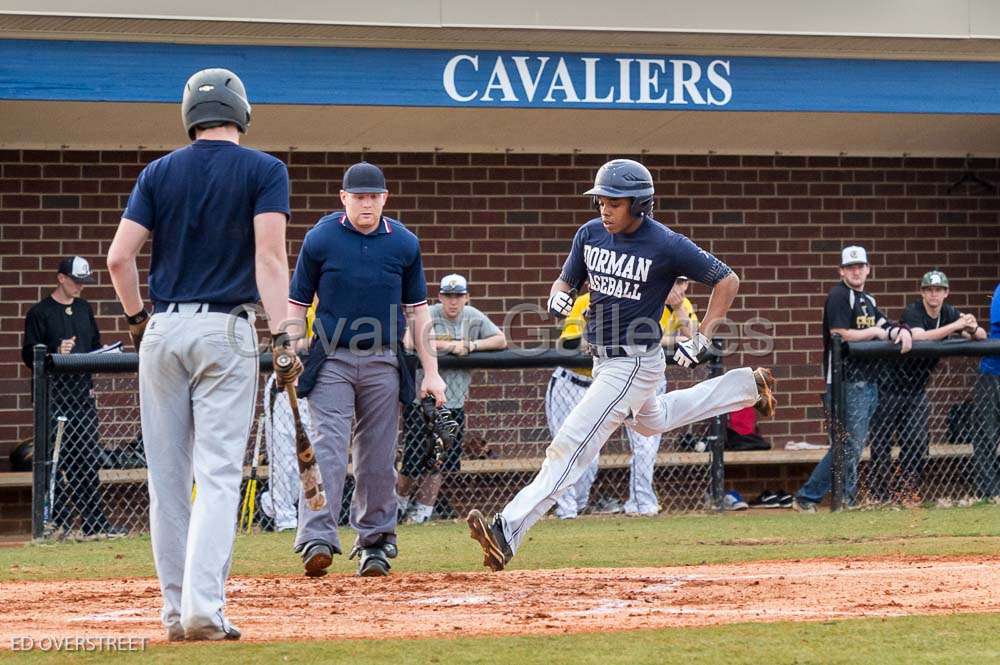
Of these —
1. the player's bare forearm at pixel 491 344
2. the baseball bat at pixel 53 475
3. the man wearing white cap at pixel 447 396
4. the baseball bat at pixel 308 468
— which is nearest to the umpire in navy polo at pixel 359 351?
the baseball bat at pixel 308 468

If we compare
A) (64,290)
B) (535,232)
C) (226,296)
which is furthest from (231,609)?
(535,232)

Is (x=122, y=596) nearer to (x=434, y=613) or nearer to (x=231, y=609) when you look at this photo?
(x=231, y=609)

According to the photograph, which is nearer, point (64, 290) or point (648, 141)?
point (64, 290)

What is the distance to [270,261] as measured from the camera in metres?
4.61

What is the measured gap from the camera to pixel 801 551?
25.2 ft

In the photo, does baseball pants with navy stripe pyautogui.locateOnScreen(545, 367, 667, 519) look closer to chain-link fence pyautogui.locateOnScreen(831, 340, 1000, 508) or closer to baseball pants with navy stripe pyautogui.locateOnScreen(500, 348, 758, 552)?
chain-link fence pyautogui.locateOnScreen(831, 340, 1000, 508)

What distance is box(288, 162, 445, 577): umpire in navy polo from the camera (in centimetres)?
661

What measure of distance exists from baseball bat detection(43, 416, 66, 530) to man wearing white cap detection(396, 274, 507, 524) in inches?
92.1

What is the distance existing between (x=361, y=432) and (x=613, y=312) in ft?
4.44

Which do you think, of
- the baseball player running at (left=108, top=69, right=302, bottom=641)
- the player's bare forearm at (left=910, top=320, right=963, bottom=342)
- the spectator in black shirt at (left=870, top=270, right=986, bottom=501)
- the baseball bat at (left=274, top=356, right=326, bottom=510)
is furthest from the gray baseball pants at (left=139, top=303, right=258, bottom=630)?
the player's bare forearm at (left=910, top=320, right=963, bottom=342)

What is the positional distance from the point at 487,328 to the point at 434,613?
219 inches

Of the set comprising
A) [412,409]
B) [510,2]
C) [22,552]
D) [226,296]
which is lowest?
[22,552]

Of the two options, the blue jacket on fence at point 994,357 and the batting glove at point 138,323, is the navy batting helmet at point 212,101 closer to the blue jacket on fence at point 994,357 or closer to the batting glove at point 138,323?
the batting glove at point 138,323

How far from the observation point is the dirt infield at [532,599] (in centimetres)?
493
